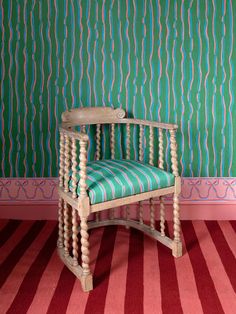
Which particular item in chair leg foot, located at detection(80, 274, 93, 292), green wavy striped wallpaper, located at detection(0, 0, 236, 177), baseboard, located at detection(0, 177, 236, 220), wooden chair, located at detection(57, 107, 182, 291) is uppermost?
green wavy striped wallpaper, located at detection(0, 0, 236, 177)

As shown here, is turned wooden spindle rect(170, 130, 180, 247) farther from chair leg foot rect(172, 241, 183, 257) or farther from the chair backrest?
the chair backrest

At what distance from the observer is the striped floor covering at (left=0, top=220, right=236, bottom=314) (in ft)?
6.62

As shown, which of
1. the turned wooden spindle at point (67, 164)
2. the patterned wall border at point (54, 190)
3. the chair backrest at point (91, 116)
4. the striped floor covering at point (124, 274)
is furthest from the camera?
the patterned wall border at point (54, 190)

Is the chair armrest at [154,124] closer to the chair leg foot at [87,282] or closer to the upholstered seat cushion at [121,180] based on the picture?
the upholstered seat cushion at [121,180]

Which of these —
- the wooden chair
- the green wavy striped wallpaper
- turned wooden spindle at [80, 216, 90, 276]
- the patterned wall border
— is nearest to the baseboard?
the patterned wall border

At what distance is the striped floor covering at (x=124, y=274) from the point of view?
2.02 m

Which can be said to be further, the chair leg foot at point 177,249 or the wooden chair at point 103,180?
the chair leg foot at point 177,249

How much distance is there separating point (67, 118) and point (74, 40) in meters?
Answer: 0.65

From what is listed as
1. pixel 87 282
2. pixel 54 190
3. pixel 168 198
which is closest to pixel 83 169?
pixel 87 282

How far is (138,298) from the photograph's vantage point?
2072 mm

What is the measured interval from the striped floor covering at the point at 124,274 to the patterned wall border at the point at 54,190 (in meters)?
0.22

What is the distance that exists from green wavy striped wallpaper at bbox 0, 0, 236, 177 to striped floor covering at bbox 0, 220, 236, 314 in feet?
2.00

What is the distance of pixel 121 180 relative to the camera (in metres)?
2.29

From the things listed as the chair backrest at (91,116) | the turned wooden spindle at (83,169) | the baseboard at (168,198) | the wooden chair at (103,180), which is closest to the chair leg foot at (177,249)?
the wooden chair at (103,180)
